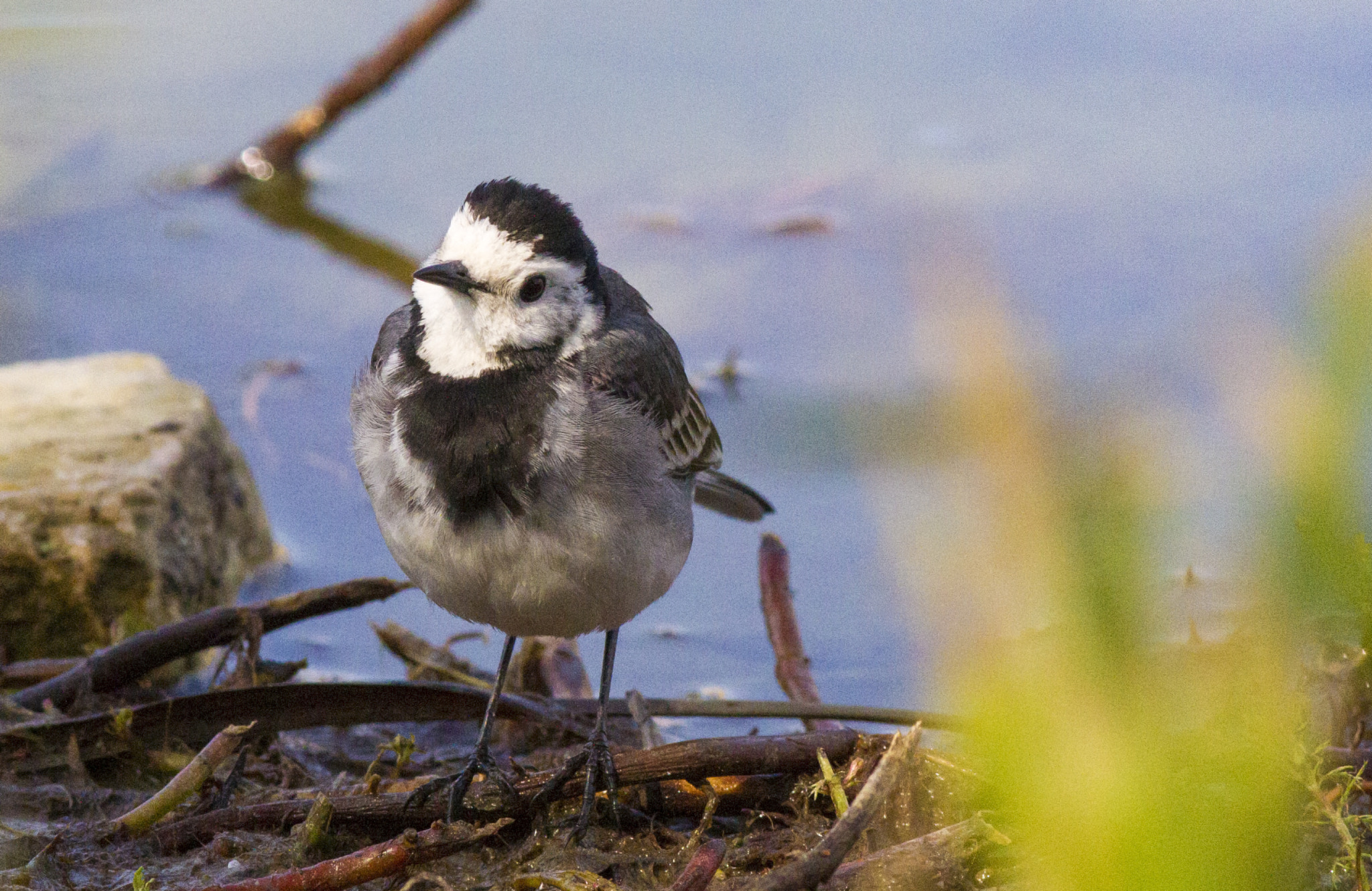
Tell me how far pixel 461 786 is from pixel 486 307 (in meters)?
1.36

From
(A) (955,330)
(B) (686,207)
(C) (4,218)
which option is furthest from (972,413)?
(C) (4,218)

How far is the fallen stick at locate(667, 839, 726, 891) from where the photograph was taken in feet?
10.3

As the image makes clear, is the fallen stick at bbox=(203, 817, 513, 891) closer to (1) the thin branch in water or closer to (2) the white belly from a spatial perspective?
(2) the white belly

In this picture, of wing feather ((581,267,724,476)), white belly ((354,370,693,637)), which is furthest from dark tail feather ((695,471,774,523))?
white belly ((354,370,693,637))

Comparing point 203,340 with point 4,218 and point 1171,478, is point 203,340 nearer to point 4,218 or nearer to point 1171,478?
point 4,218

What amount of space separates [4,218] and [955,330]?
31.5ft

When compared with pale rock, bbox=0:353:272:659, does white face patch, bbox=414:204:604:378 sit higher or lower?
higher

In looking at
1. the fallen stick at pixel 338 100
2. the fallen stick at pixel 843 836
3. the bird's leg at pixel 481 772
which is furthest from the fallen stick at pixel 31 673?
the fallen stick at pixel 338 100

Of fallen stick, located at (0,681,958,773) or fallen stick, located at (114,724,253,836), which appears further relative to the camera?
fallen stick, located at (0,681,958,773)

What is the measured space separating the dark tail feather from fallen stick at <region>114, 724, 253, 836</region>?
6.26 feet

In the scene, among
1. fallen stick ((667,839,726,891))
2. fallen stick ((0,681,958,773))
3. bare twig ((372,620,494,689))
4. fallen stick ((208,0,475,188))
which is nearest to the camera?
fallen stick ((667,839,726,891))

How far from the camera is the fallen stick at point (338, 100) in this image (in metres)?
9.15

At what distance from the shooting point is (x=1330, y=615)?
45.9 inches

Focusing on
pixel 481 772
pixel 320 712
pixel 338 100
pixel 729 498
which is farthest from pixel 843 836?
pixel 338 100
